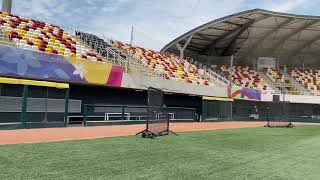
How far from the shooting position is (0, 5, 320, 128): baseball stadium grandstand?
21266 millimetres

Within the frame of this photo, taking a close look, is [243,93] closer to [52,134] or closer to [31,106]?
[31,106]

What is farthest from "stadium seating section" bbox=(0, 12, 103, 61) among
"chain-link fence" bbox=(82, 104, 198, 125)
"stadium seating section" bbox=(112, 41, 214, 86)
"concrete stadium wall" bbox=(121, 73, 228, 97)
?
"stadium seating section" bbox=(112, 41, 214, 86)

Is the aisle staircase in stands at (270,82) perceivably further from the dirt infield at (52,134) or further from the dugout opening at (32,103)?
the dirt infield at (52,134)

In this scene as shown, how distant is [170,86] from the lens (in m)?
34.0

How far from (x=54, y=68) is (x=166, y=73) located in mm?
17206

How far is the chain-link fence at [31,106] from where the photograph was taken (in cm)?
1920

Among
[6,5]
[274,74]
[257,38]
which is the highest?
[257,38]

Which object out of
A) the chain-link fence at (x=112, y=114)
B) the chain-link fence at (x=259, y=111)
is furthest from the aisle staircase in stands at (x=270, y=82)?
the chain-link fence at (x=112, y=114)

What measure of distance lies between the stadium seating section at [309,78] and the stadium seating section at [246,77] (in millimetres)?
6812

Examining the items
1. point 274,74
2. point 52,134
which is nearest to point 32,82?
point 52,134

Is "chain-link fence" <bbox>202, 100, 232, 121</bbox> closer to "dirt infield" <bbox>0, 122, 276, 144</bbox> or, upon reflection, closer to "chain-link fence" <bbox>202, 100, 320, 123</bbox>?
"chain-link fence" <bbox>202, 100, 320, 123</bbox>

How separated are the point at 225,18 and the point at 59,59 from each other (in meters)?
28.1

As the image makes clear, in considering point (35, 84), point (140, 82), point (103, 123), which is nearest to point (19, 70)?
point (35, 84)

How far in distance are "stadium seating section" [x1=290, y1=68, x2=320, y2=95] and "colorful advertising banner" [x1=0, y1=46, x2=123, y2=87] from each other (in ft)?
131
